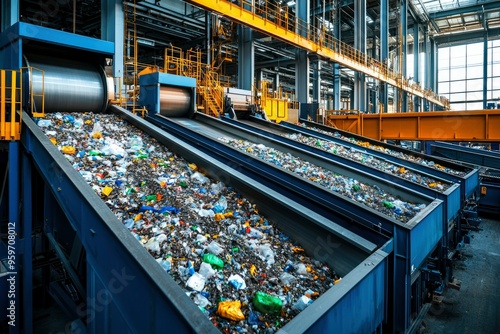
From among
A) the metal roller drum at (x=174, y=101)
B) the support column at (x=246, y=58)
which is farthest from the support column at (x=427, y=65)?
the metal roller drum at (x=174, y=101)

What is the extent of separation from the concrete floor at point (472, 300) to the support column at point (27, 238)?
5.50 m

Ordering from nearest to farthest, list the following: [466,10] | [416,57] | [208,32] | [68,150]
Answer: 1. [68,150]
2. [208,32]
3. [466,10]
4. [416,57]

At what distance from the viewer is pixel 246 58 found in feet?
39.9

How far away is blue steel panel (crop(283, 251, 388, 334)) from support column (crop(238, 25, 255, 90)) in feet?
33.2

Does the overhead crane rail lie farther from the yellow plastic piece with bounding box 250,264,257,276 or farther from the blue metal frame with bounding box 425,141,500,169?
the yellow plastic piece with bounding box 250,264,257,276

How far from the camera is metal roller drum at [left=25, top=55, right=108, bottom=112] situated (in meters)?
4.78

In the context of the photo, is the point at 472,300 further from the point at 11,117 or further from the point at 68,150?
the point at 11,117

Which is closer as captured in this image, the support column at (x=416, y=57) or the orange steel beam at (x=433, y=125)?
the orange steel beam at (x=433, y=125)

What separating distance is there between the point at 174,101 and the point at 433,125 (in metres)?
7.91

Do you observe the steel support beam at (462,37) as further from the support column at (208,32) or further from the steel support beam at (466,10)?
the support column at (208,32)

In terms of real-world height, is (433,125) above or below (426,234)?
above

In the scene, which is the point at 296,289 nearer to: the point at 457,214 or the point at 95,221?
the point at 95,221

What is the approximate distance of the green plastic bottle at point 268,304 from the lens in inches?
87.4

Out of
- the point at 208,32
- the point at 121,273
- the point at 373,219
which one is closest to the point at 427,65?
the point at 208,32
